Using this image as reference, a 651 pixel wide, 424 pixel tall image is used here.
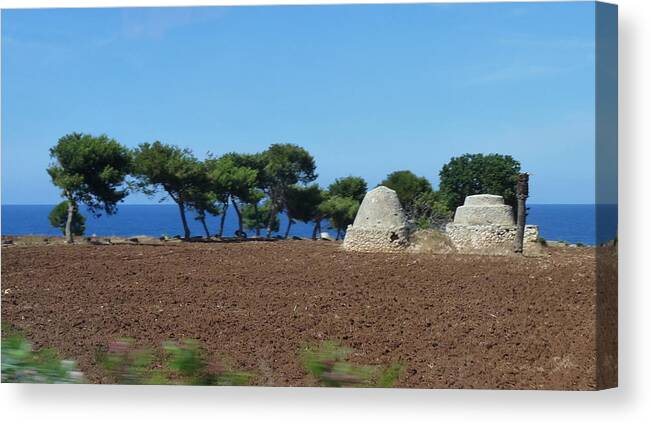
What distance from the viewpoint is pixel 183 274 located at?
9695 mm

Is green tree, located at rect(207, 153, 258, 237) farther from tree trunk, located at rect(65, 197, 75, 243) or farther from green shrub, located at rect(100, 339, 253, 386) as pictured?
green shrub, located at rect(100, 339, 253, 386)

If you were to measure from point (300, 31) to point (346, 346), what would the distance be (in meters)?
3.65

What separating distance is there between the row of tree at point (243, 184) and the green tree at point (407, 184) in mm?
14

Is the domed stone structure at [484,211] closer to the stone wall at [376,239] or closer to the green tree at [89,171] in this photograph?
the stone wall at [376,239]

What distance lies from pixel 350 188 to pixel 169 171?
2592 mm

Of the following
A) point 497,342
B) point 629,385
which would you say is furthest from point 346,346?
point 629,385

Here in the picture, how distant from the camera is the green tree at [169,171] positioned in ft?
31.1

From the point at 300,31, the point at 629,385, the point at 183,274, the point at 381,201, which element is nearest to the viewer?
the point at 629,385

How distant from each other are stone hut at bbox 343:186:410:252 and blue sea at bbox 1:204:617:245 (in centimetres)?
64

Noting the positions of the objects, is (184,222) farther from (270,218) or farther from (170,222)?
(270,218)

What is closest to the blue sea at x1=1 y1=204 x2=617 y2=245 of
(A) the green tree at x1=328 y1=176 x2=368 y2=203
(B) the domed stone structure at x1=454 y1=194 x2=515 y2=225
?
(B) the domed stone structure at x1=454 y1=194 x2=515 y2=225

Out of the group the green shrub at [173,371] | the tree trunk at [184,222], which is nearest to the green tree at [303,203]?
the tree trunk at [184,222]

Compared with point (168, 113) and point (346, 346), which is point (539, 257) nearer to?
point (346, 346)

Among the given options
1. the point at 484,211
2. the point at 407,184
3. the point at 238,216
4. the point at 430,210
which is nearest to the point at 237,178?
the point at 238,216
